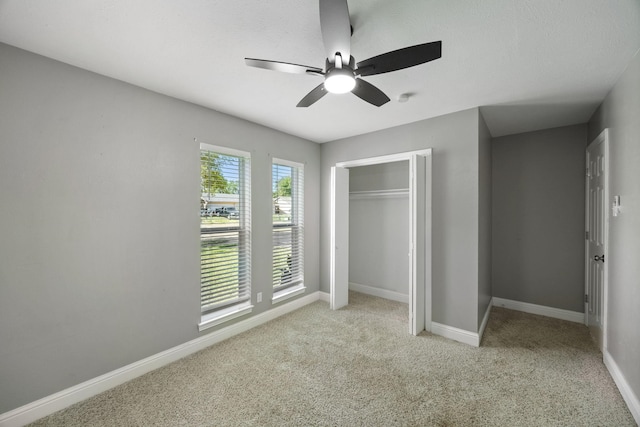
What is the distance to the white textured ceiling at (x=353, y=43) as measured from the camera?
143cm

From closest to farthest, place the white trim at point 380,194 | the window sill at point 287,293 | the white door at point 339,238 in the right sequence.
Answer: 1. the window sill at point 287,293
2. the white door at point 339,238
3. the white trim at point 380,194

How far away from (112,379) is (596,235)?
4903 millimetres

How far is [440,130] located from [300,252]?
2496 mm

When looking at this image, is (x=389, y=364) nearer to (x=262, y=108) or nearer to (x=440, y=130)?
(x=440, y=130)

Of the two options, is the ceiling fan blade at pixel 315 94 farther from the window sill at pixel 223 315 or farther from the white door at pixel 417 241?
the window sill at pixel 223 315

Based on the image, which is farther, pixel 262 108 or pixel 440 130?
pixel 440 130

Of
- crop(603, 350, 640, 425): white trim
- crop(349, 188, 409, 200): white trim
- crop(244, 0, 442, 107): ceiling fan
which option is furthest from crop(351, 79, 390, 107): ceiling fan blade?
crop(603, 350, 640, 425): white trim

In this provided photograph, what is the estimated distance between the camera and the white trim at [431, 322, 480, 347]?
9.14 ft

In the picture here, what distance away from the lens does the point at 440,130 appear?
9.95 feet

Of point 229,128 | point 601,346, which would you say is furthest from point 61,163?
point 601,346

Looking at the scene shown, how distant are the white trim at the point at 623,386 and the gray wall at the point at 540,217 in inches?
50.4

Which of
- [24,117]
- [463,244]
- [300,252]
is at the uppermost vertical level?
[24,117]

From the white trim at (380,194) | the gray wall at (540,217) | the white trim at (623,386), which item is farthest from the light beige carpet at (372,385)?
the white trim at (380,194)

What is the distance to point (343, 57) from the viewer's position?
4.74ft
